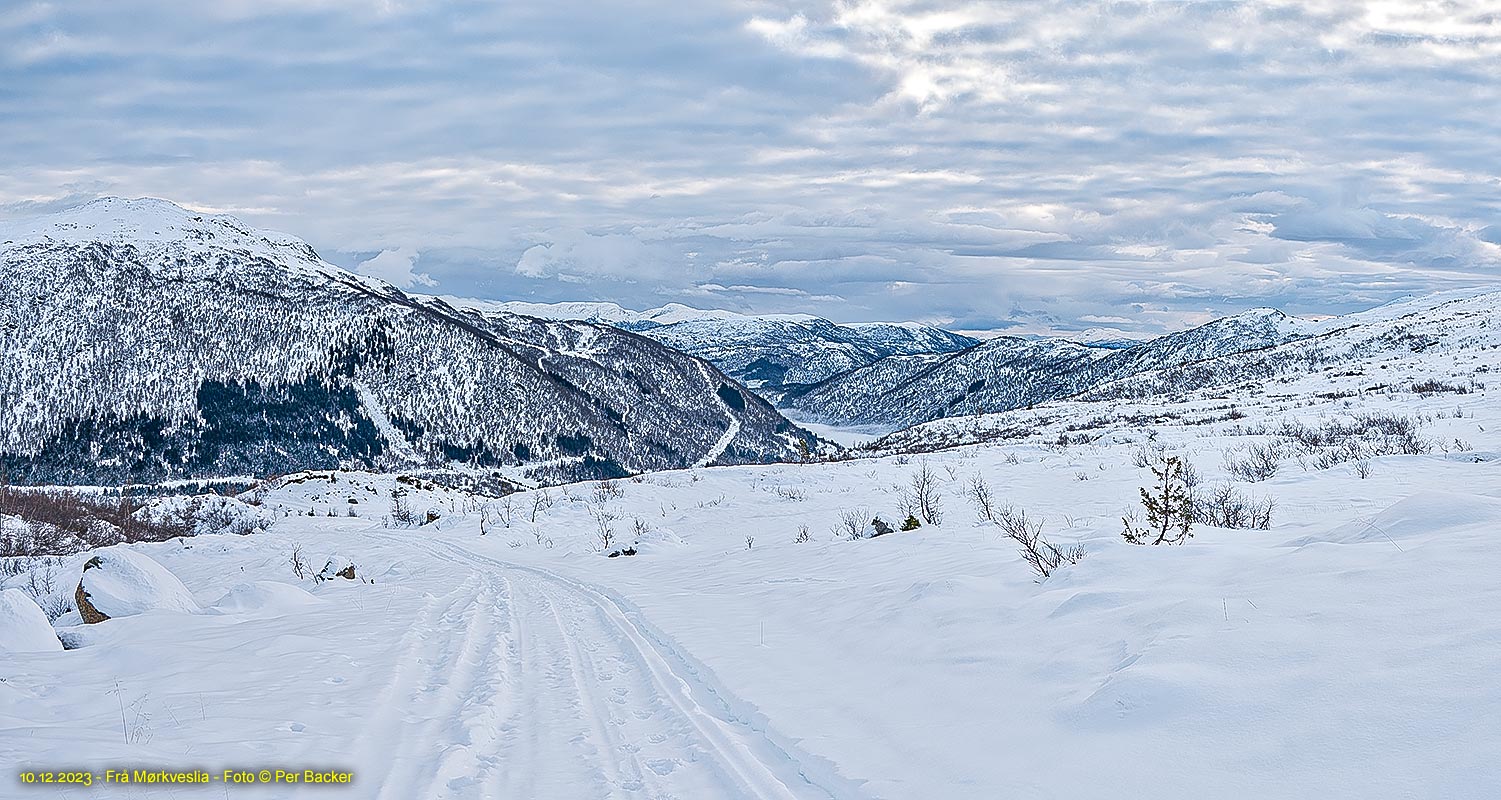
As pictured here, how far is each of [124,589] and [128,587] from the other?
0.09m

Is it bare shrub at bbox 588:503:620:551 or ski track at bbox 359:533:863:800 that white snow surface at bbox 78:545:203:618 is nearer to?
ski track at bbox 359:533:863:800

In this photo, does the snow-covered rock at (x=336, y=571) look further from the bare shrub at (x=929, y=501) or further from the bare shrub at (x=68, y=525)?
the bare shrub at (x=929, y=501)

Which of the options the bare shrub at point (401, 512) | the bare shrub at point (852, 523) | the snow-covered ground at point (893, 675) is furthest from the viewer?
the bare shrub at point (401, 512)

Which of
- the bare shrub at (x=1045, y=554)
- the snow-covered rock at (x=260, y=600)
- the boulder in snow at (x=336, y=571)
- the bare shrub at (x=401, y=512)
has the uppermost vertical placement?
the bare shrub at (x=1045, y=554)

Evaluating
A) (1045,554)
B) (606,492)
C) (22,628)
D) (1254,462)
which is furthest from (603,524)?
(1045,554)

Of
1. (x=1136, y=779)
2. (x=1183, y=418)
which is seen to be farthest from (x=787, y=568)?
(x=1183, y=418)

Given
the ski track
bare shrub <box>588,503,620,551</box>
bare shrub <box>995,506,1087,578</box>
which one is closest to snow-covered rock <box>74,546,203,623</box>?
the ski track

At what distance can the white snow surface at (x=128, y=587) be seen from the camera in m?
10.4

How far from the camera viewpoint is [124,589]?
1059 centimetres

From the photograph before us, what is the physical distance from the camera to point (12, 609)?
8070 mm

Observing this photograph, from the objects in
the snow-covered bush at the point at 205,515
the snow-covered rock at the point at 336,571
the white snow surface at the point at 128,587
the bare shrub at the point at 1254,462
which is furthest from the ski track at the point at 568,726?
the snow-covered bush at the point at 205,515

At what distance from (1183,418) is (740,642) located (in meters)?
31.4

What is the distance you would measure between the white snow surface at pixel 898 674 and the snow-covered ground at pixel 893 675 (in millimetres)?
26

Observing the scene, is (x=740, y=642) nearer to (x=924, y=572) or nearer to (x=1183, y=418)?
(x=924, y=572)
